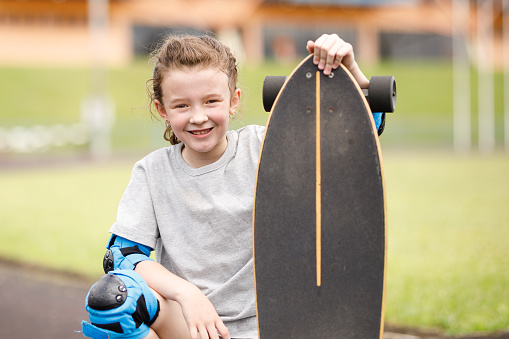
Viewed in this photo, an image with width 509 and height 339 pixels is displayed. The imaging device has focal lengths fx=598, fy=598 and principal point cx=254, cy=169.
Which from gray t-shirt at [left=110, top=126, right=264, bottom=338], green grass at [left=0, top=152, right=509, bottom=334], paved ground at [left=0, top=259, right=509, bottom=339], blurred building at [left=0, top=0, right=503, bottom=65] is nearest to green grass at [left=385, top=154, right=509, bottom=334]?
green grass at [left=0, top=152, right=509, bottom=334]

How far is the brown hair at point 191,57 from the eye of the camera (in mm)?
2068

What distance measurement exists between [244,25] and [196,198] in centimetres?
3131

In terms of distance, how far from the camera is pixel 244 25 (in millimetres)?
32469

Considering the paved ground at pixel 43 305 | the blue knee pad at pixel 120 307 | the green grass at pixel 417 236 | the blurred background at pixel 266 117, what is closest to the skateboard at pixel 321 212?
the blue knee pad at pixel 120 307

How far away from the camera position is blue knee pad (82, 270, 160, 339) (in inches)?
70.0

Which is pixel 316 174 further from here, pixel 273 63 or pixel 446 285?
pixel 273 63

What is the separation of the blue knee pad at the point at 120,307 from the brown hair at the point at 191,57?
0.70m

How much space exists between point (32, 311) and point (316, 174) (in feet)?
8.83

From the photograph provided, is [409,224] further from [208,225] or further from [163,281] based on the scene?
[163,281]

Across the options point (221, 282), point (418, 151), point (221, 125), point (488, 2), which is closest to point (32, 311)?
point (221, 282)

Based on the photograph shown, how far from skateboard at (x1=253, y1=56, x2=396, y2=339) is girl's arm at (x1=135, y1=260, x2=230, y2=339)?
0.16 meters

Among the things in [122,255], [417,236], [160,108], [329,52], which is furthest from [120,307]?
[417,236]

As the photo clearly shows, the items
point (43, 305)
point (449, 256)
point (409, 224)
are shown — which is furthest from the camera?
point (409, 224)

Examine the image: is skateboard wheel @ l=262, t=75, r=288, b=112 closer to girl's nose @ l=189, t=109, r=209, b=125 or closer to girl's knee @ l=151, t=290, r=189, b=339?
girl's nose @ l=189, t=109, r=209, b=125
